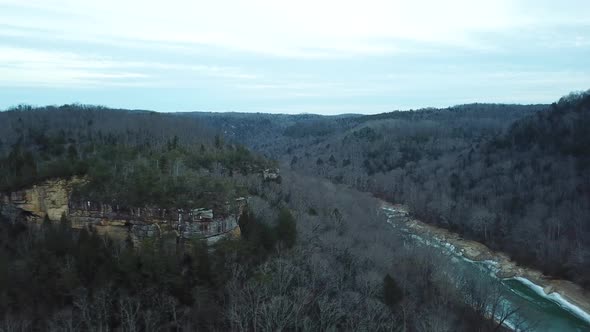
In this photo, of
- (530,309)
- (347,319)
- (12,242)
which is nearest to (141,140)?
(12,242)

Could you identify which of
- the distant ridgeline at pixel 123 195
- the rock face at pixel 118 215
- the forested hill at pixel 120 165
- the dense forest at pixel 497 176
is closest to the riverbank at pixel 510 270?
the dense forest at pixel 497 176

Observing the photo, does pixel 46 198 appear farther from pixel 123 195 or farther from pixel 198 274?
pixel 198 274

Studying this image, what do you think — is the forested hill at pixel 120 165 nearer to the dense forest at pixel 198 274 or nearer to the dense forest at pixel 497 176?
the dense forest at pixel 198 274

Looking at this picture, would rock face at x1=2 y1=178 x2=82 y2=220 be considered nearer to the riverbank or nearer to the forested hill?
the forested hill

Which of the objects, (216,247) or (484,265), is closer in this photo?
(216,247)

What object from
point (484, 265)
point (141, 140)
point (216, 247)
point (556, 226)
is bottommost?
point (484, 265)

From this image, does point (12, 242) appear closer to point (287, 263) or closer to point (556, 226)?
point (287, 263)

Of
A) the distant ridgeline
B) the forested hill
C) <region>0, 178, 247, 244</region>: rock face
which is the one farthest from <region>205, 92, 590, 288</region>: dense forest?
the distant ridgeline

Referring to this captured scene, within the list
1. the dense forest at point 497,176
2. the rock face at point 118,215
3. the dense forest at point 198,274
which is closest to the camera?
the dense forest at point 198,274
